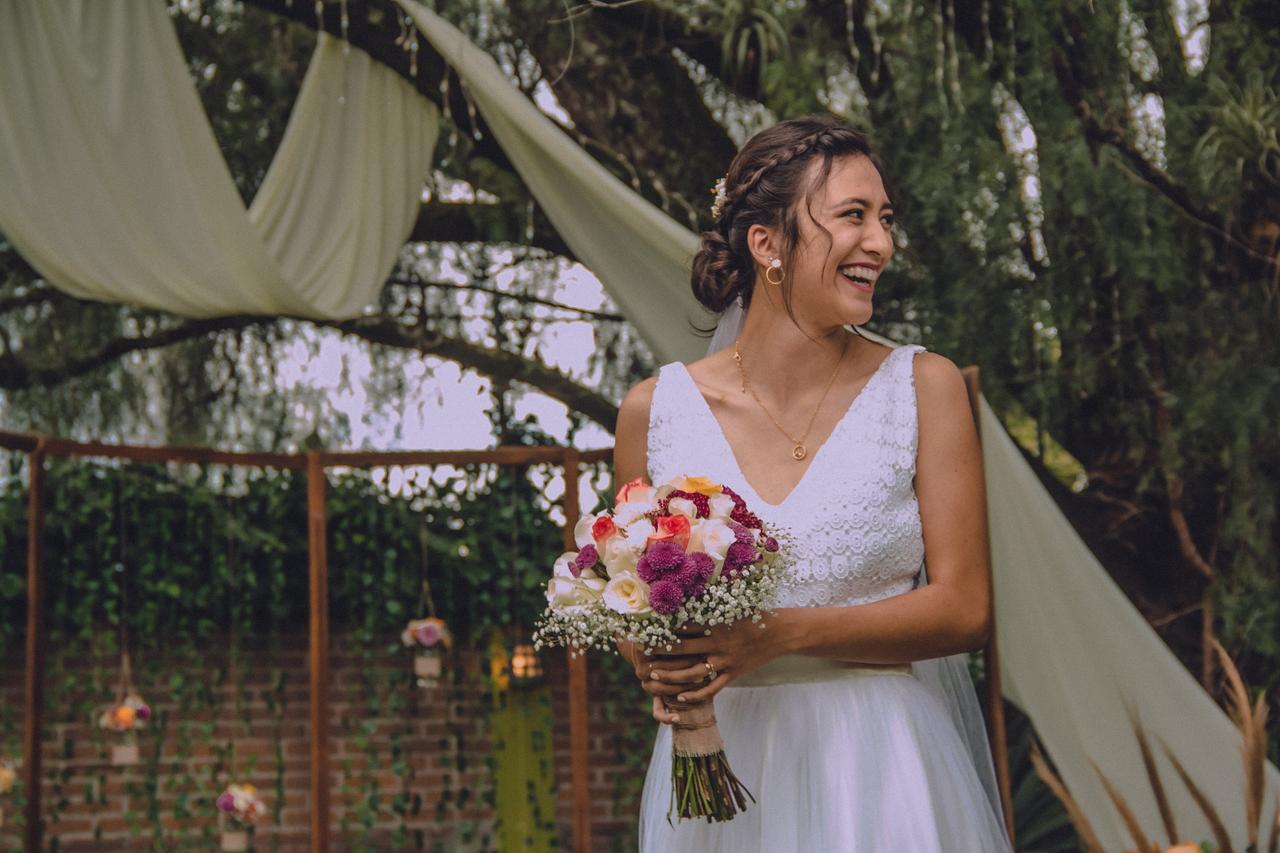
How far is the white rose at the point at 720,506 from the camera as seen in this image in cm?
157

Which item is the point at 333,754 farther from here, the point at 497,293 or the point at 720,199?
the point at 720,199

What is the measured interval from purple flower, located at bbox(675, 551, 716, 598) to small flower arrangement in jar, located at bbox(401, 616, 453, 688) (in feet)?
12.4

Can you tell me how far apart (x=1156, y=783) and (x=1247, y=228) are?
198cm

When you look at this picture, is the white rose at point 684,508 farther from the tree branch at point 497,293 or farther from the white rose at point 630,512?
the tree branch at point 497,293

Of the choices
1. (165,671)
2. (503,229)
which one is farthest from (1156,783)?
(165,671)

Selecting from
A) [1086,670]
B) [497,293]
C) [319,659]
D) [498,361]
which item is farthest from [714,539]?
[497,293]

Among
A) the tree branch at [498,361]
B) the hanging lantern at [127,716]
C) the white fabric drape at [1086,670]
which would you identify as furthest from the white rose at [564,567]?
the hanging lantern at [127,716]

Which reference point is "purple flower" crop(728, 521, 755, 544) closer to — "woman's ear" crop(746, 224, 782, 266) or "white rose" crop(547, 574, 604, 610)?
"white rose" crop(547, 574, 604, 610)

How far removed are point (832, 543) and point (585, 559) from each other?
300 mm

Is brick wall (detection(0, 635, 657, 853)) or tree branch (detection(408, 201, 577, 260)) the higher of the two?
tree branch (detection(408, 201, 577, 260))

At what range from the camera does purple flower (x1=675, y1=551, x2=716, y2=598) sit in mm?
1504

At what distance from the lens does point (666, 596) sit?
150cm

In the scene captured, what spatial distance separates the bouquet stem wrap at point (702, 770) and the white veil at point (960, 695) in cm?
36

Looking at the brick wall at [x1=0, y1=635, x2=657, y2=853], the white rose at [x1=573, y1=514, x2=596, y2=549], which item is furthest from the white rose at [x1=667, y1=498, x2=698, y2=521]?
the brick wall at [x1=0, y1=635, x2=657, y2=853]
